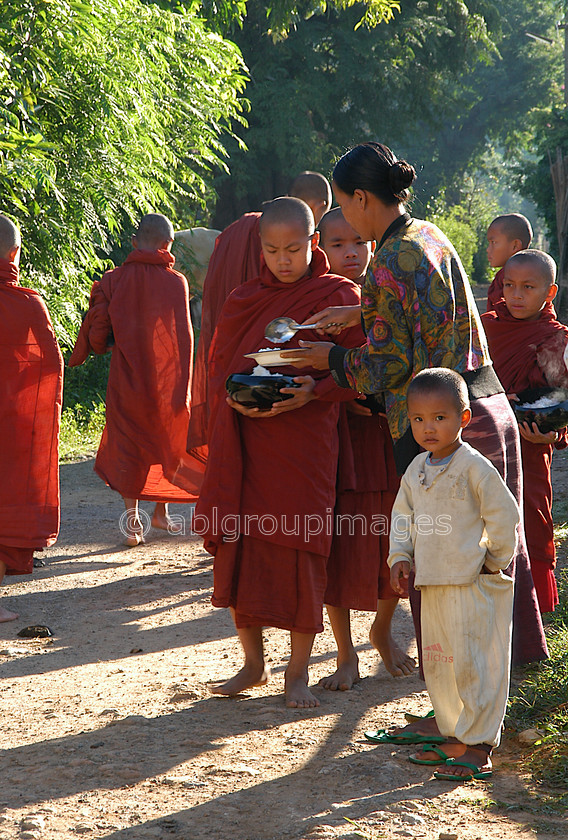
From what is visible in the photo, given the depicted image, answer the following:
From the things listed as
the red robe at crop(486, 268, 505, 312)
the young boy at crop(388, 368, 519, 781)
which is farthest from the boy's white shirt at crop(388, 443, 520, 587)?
the red robe at crop(486, 268, 505, 312)

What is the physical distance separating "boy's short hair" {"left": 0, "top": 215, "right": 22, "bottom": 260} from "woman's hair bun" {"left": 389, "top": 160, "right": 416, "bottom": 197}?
2.79 metres

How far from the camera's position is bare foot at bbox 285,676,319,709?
3.96 m

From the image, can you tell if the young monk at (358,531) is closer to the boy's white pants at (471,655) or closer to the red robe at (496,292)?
the boy's white pants at (471,655)

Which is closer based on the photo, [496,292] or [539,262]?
[539,262]

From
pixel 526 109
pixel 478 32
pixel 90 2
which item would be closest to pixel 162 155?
pixel 90 2

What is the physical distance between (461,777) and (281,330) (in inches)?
70.4

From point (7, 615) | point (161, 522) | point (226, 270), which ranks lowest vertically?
point (7, 615)

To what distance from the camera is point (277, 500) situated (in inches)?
157

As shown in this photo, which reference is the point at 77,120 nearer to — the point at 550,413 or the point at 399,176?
the point at 550,413

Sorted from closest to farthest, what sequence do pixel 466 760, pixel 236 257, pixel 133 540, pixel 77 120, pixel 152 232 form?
1. pixel 466 760
2. pixel 236 257
3. pixel 133 540
4. pixel 152 232
5. pixel 77 120

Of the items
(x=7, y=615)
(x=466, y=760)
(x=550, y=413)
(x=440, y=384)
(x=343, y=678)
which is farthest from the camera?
(x=7, y=615)

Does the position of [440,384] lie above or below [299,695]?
above

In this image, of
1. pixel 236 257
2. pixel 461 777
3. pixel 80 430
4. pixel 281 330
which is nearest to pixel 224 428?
pixel 281 330

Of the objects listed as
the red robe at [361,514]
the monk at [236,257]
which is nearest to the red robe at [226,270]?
the monk at [236,257]
